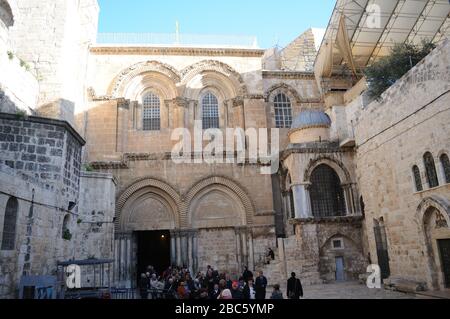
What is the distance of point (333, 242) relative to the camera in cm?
1686

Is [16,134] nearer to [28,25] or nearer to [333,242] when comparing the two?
[28,25]

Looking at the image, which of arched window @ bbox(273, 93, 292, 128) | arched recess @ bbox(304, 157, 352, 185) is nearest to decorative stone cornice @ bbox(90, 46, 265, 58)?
arched window @ bbox(273, 93, 292, 128)

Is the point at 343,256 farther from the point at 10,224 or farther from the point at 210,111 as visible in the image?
the point at 10,224

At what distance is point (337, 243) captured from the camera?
1689 cm

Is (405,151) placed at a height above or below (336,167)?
below

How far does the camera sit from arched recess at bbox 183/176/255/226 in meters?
18.2

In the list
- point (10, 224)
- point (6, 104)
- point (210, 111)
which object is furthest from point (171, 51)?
point (10, 224)

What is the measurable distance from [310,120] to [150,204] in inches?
368

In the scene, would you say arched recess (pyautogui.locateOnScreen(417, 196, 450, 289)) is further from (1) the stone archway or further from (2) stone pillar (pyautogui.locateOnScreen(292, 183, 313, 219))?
(1) the stone archway

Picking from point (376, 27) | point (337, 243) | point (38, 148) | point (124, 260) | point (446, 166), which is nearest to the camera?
point (38, 148)

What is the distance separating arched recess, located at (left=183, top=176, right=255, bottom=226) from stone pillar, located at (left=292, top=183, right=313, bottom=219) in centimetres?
Result: 237

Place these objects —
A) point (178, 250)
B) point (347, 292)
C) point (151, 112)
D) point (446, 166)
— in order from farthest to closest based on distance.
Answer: point (151, 112), point (178, 250), point (347, 292), point (446, 166)
